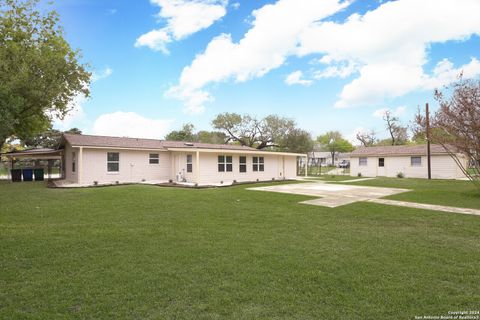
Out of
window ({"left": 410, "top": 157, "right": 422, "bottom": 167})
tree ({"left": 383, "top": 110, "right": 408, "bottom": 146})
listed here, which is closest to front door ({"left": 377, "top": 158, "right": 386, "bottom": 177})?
window ({"left": 410, "top": 157, "right": 422, "bottom": 167})

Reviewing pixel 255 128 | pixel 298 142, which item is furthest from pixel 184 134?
pixel 298 142

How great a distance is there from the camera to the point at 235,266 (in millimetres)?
3969

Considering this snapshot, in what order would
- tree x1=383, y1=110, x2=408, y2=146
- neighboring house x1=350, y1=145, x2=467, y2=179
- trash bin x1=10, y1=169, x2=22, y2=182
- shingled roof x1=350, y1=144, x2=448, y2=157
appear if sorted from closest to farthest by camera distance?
trash bin x1=10, y1=169, x2=22, y2=182 → neighboring house x1=350, y1=145, x2=467, y2=179 → shingled roof x1=350, y1=144, x2=448, y2=157 → tree x1=383, y1=110, x2=408, y2=146

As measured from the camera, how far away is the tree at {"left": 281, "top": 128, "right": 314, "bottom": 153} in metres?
37.4

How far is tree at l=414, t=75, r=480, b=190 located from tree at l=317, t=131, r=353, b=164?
2506 inches

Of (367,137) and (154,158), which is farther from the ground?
(367,137)

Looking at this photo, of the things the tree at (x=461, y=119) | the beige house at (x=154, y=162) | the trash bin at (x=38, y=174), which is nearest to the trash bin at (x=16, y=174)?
the trash bin at (x=38, y=174)

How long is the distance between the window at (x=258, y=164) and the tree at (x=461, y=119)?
10.8 metres

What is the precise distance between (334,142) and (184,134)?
4534 cm

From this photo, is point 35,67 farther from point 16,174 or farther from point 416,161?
point 416,161

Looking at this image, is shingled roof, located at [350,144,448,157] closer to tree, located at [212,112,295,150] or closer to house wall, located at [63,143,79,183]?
tree, located at [212,112,295,150]

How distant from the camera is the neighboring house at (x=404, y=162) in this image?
24094 millimetres

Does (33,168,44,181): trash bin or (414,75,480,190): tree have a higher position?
(414,75,480,190): tree

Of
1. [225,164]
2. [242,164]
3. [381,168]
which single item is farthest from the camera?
[381,168]
